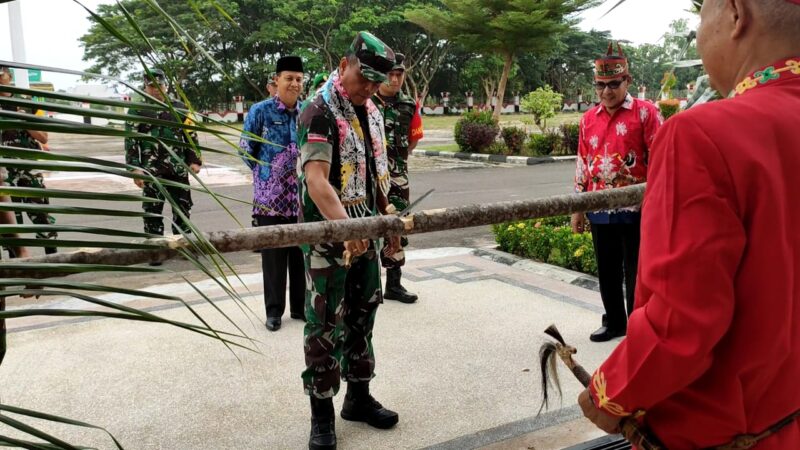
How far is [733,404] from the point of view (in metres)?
1.18

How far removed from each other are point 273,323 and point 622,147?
2477 mm

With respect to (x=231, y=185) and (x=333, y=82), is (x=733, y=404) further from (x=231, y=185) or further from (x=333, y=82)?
(x=231, y=185)

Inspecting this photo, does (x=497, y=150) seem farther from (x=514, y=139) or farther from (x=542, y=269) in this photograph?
(x=542, y=269)

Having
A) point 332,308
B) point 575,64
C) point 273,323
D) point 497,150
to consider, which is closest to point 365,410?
point 332,308

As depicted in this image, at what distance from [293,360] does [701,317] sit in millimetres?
3134

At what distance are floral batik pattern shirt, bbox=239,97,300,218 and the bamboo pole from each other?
2.08 m

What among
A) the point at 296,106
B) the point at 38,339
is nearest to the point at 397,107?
the point at 296,106

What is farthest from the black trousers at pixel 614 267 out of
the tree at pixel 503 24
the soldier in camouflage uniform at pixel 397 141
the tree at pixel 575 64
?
the tree at pixel 575 64

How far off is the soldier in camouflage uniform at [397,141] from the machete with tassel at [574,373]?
3.04 metres

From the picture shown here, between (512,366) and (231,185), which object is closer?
(512,366)

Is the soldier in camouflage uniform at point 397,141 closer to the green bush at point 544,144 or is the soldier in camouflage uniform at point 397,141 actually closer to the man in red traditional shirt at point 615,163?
the man in red traditional shirt at point 615,163

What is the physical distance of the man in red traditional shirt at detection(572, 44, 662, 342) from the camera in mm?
3986

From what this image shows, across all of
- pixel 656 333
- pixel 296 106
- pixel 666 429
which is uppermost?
pixel 296 106

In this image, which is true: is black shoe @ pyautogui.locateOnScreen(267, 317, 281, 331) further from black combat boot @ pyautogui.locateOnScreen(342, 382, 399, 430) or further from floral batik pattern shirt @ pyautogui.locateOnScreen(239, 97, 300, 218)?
black combat boot @ pyautogui.locateOnScreen(342, 382, 399, 430)
